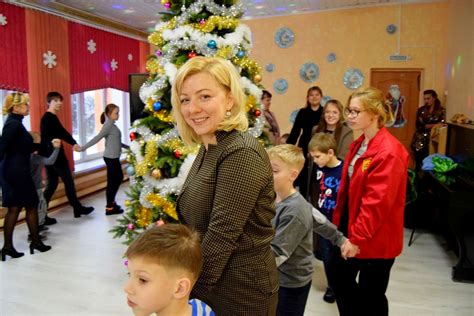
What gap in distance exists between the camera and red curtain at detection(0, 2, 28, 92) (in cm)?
488

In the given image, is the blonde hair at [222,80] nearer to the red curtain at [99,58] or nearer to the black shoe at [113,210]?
the black shoe at [113,210]

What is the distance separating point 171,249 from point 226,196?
0.20m

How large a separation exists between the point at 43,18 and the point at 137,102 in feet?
5.40

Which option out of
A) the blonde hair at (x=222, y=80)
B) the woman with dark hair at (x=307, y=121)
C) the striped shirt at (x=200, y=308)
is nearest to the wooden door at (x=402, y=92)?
the woman with dark hair at (x=307, y=121)

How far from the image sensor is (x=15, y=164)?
12.1ft

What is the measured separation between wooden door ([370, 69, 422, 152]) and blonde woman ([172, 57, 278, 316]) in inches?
251

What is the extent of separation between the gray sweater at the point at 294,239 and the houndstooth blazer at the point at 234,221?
0.43 metres

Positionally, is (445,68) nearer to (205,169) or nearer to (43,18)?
(43,18)

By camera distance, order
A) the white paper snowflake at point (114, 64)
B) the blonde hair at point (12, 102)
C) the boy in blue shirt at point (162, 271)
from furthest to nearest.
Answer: the white paper snowflake at point (114, 64) → the blonde hair at point (12, 102) → the boy in blue shirt at point (162, 271)

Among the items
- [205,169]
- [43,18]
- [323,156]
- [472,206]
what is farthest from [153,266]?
[43,18]

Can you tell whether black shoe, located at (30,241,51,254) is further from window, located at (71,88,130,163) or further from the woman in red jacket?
the woman in red jacket

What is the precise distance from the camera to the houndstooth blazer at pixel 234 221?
1.14 meters

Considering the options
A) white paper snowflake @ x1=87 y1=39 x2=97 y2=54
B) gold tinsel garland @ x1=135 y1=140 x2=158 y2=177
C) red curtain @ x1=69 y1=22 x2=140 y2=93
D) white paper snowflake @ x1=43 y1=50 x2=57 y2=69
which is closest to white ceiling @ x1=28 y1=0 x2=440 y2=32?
red curtain @ x1=69 y1=22 x2=140 y2=93

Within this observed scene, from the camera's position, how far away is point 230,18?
3.04 metres
